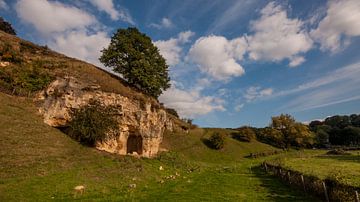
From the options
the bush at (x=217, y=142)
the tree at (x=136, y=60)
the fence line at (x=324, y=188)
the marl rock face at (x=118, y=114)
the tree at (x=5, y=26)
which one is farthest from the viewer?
the bush at (x=217, y=142)

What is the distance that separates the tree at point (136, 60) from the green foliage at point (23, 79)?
18.0m

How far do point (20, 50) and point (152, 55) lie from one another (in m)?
27.9

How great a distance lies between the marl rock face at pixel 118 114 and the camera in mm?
43438

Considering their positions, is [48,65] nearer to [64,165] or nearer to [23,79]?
[23,79]

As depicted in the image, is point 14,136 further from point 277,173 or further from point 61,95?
point 277,173

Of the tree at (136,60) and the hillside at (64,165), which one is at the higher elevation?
the tree at (136,60)

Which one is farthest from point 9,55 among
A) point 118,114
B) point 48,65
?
point 118,114

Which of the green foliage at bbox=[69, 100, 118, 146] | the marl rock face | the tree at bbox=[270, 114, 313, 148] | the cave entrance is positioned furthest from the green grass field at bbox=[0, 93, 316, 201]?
the tree at bbox=[270, 114, 313, 148]

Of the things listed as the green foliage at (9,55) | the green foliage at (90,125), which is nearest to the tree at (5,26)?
the green foliage at (9,55)

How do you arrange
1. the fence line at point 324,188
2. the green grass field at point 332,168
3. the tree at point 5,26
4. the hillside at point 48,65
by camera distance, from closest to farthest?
the fence line at point 324,188 < the green grass field at point 332,168 < the hillside at point 48,65 < the tree at point 5,26

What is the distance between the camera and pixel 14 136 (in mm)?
32250

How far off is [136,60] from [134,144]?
1952 cm

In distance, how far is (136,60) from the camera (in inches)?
2447

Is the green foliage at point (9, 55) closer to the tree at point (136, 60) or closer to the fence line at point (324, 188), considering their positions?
the tree at point (136, 60)
